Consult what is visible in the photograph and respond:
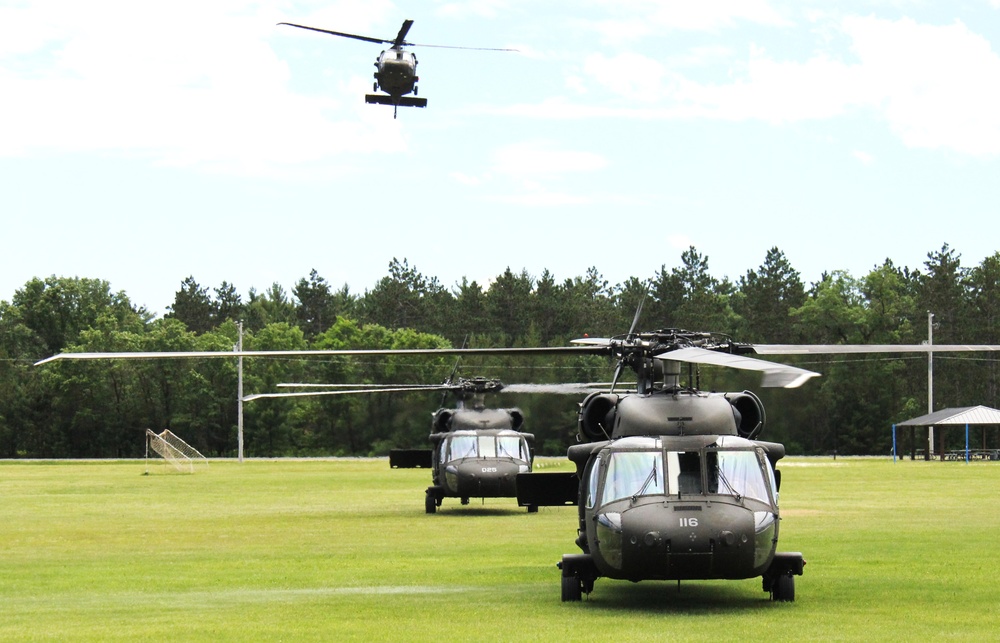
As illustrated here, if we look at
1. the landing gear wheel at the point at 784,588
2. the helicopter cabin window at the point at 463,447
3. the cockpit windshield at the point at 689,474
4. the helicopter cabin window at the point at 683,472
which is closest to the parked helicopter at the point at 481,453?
the helicopter cabin window at the point at 463,447

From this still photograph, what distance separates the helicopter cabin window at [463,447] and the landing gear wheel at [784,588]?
16657 mm

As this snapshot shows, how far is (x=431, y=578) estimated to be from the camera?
18375 mm

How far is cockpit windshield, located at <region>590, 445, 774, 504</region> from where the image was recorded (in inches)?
575

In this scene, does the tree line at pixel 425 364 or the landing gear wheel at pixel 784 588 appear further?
the tree line at pixel 425 364

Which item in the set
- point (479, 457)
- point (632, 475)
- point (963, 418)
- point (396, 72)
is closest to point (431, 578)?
point (632, 475)

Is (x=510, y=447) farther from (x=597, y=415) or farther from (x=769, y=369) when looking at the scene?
(x=769, y=369)

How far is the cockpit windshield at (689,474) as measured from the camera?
14.6 metres

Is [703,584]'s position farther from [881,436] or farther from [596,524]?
[881,436]

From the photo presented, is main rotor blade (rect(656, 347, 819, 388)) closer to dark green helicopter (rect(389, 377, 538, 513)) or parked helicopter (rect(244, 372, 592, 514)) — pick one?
parked helicopter (rect(244, 372, 592, 514))

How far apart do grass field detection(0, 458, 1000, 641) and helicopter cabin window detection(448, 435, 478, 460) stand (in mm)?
1380

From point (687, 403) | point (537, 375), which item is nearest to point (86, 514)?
point (687, 403)

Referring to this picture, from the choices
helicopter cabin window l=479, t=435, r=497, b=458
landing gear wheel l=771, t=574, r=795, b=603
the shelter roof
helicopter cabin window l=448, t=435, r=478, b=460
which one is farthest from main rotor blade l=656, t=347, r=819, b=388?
the shelter roof

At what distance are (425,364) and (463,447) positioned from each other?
82818 mm

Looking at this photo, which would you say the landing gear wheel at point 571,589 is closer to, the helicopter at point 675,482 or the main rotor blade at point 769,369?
the helicopter at point 675,482
